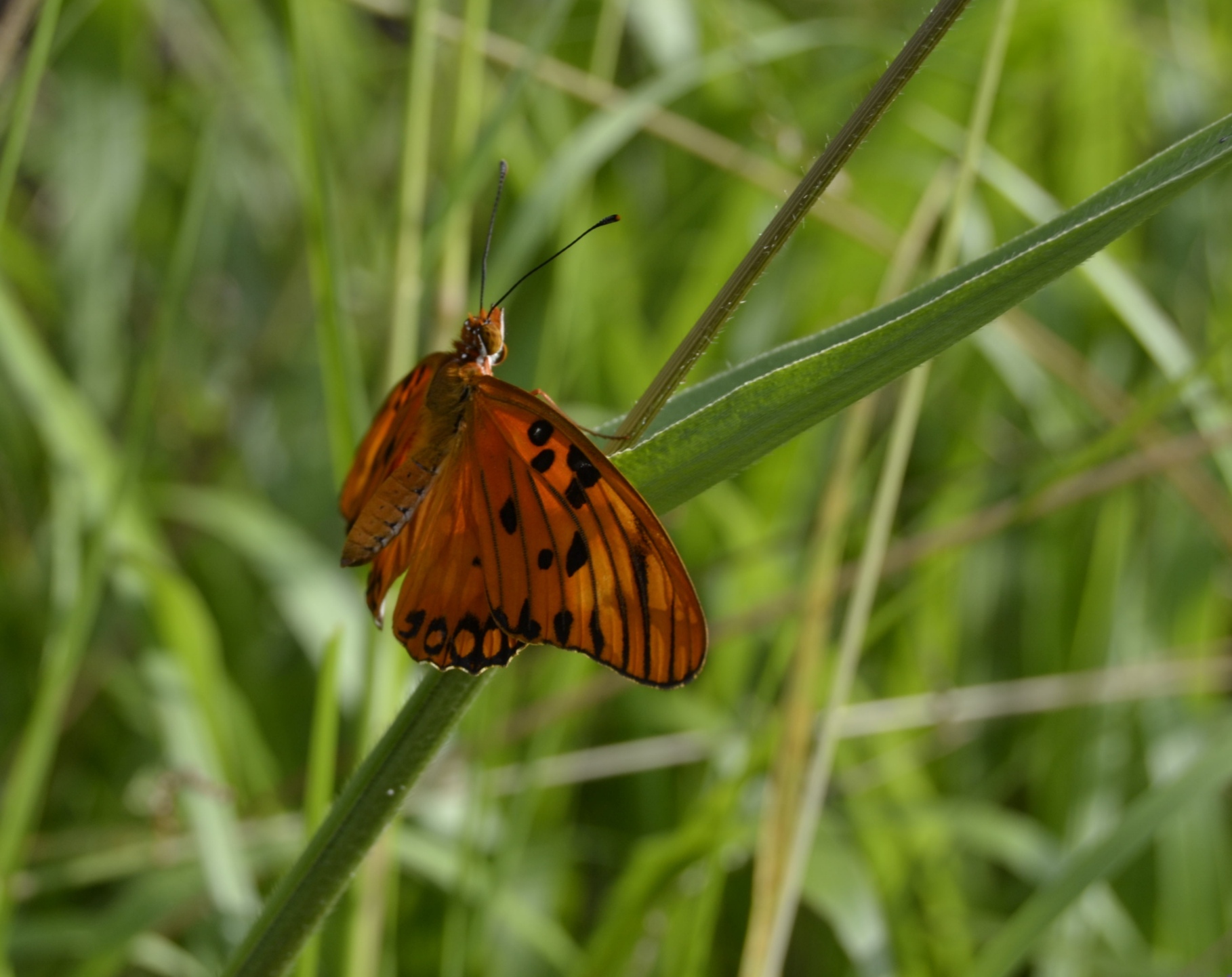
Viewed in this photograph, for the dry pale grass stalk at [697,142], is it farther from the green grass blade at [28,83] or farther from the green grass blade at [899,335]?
the green grass blade at [899,335]

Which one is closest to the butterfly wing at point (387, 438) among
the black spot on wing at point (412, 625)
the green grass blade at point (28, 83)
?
the black spot on wing at point (412, 625)

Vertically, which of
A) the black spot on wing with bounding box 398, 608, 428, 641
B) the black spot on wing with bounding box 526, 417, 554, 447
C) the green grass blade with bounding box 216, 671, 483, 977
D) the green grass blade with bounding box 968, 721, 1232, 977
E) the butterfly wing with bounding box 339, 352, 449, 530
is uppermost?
the butterfly wing with bounding box 339, 352, 449, 530

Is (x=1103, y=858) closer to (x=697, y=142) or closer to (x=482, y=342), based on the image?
(x=482, y=342)

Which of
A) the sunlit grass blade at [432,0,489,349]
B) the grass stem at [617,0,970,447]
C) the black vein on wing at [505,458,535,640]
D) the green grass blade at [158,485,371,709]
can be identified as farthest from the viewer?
the green grass blade at [158,485,371,709]

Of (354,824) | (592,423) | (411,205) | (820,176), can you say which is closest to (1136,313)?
(592,423)

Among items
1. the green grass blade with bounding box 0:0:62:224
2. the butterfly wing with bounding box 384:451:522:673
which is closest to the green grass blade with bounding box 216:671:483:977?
the butterfly wing with bounding box 384:451:522:673

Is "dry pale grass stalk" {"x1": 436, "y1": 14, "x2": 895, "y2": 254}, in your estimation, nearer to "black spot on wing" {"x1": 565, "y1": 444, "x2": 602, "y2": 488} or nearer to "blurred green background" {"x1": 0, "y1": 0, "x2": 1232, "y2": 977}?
"blurred green background" {"x1": 0, "y1": 0, "x2": 1232, "y2": 977}

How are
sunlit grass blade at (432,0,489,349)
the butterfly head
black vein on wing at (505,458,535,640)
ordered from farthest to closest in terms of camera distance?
sunlit grass blade at (432,0,489,349) → the butterfly head → black vein on wing at (505,458,535,640)
